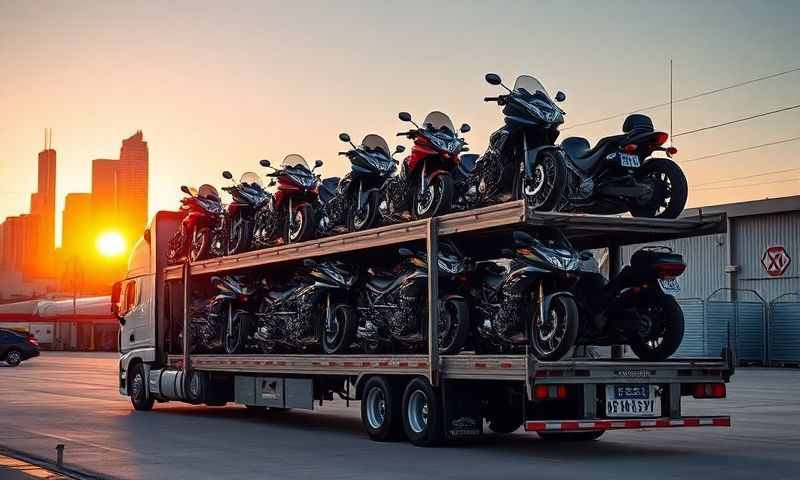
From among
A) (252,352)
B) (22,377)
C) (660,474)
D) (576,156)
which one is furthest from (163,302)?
(22,377)

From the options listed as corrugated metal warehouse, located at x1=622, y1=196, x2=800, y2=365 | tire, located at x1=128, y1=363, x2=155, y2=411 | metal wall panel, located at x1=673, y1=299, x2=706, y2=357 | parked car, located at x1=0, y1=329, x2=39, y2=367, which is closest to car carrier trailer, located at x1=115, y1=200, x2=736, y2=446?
tire, located at x1=128, y1=363, x2=155, y2=411

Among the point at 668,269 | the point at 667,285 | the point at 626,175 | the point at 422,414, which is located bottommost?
the point at 422,414

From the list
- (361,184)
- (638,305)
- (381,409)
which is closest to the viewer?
(638,305)

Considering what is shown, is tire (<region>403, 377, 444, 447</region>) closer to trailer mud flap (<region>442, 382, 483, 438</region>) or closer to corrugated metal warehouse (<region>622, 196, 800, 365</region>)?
trailer mud flap (<region>442, 382, 483, 438</region>)

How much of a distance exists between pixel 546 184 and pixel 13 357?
4076cm

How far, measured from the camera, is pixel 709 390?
44.7ft

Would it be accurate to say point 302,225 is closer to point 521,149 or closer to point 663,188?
point 521,149

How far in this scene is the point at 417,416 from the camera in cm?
1430

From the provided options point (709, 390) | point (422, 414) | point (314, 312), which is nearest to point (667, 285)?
point (709, 390)

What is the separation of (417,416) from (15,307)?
112 meters

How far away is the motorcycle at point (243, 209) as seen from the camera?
19.7m

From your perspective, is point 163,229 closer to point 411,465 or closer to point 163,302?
point 163,302

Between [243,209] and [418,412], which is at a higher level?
[243,209]

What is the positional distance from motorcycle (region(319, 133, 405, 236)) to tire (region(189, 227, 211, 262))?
13.0 ft
